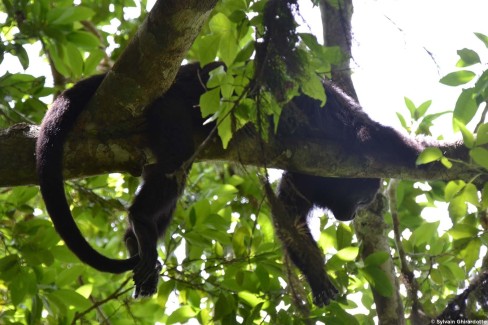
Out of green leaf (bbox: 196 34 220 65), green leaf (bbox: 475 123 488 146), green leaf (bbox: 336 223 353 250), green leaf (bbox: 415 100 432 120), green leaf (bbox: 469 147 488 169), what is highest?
green leaf (bbox: 196 34 220 65)

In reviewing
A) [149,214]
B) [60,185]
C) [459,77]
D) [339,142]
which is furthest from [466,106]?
[60,185]

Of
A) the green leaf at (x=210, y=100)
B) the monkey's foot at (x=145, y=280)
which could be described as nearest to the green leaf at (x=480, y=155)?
the green leaf at (x=210, y=100)

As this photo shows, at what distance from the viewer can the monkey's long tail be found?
2.47 meters

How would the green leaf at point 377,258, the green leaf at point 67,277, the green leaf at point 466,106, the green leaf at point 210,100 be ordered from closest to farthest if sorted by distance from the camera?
the green leaf at point 210,100 → the green leaf at point 466,106 → the green leaf at point 377,258 → the green leaf at point 67,277

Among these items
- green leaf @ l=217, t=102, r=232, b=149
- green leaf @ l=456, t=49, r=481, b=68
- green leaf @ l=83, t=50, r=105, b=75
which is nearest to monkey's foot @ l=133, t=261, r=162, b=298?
green leaf @ l=217, t=102, r=232, b=149

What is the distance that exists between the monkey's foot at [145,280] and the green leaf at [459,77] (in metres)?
1.52

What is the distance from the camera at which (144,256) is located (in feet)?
8.71

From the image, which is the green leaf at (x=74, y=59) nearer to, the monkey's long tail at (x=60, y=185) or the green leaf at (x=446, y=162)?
the monkey's long tail at (x=60, y=185)

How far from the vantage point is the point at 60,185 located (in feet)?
8.20

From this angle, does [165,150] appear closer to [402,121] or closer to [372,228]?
[372,228]

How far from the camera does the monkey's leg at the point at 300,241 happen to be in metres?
1.55

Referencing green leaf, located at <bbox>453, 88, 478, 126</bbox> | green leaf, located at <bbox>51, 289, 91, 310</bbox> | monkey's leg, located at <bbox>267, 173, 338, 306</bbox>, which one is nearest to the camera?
monkey's leg, located at <bbox>267, 173, 338, 306</bbox>

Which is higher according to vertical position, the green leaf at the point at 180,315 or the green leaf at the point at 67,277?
the green leaf at the point at 67,277

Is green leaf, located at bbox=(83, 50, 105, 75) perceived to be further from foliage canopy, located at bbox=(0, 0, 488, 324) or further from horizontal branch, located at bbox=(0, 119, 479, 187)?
horizontal branch, located at bbox=(0, 119, 479, 187)
